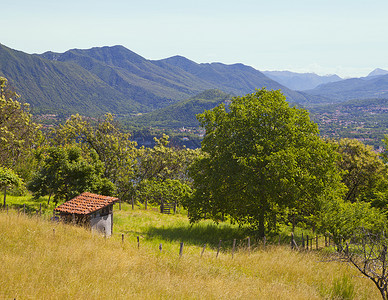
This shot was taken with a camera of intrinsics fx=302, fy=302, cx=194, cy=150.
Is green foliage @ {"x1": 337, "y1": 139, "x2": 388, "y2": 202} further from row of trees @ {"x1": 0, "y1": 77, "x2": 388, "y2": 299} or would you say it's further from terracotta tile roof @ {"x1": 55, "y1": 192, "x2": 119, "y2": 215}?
terracotta tile roof @ {"x1": 55, "y1": 192, "x2": 119, "y2": 215}

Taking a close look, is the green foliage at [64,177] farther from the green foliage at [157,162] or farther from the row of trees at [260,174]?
the green foliage at [157,162]

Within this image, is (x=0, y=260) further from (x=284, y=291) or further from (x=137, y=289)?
(x=284, y=291)

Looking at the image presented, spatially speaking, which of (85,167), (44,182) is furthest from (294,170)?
(44,182)

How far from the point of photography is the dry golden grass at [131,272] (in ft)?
24.5

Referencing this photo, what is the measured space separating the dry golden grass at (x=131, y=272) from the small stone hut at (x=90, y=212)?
712 centimetres

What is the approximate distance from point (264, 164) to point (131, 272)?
14503 mm

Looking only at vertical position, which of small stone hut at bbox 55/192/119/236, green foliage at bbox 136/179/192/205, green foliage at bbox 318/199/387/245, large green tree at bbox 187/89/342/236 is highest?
large green tree at bbox 187/89/342/236

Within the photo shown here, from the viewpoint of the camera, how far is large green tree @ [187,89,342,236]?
20.9 m

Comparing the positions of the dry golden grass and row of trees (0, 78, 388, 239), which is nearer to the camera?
the dry golden grass

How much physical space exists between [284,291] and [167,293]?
3599mm

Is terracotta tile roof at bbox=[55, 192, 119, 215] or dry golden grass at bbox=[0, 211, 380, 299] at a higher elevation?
dry golden grass at bbox=[0, 211, 380, 299]

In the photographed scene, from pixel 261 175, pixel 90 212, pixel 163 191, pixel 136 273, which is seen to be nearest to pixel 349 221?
pixel 261 175

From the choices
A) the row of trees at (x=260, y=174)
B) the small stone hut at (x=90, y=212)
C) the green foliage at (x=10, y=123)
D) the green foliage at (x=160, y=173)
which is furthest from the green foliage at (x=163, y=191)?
the small stone hut at (x=90, y=212)

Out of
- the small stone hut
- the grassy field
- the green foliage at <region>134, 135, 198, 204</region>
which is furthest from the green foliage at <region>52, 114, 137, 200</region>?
the grassy field
